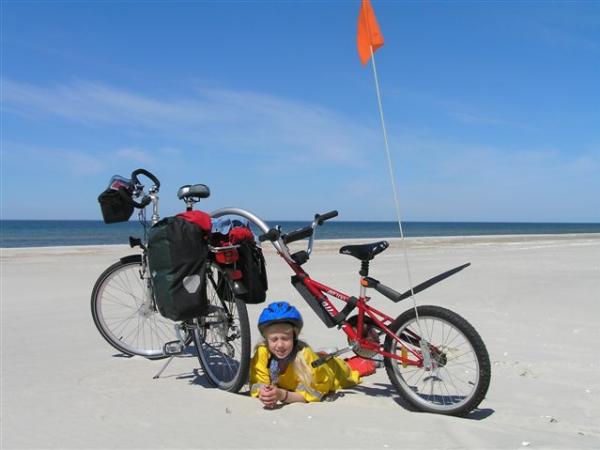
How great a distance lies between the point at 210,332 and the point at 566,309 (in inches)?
202

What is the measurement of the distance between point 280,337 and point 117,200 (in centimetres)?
194

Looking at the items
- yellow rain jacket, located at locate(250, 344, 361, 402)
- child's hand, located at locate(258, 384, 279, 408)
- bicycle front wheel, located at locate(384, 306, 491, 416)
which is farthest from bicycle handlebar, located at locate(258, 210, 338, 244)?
child's hand, located at locate(258, 384, 279, 408)

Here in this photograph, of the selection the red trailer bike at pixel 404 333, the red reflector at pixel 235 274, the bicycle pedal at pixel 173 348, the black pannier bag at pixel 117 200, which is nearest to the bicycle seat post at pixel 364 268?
the red trailer bike at pixel 404 333

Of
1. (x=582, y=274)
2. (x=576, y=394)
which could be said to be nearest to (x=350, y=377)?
(x=576, y=394)

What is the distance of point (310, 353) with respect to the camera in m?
3.90

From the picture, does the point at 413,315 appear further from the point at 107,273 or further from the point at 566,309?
the point at 566,309

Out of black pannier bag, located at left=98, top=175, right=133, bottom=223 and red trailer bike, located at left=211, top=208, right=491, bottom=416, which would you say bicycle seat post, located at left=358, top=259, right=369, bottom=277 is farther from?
black pannier bag, located at left=98, top=175, right=133, bottom=223

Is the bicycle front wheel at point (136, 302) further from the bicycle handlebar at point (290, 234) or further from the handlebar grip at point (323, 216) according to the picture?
the handlebar grip at point (323, 216)

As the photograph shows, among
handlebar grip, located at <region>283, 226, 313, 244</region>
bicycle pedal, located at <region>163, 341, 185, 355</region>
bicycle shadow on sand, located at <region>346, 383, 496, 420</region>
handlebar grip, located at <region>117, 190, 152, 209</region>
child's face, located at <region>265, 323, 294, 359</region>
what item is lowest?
bicycle shadow on sand, located at <region>346, 383, 496, 420</region>

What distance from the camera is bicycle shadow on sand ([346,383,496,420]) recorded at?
11.5 feet

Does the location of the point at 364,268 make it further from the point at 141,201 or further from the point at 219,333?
the point at 141,201

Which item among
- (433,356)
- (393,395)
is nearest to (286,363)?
(393,395)

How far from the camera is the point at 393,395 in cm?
394

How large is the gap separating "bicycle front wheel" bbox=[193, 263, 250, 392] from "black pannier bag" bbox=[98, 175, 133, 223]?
105 cm
